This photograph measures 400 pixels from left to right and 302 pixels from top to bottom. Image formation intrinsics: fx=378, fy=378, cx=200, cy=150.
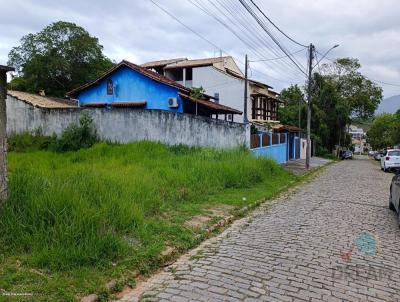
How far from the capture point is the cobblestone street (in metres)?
4.62

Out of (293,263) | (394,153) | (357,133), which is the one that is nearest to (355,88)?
(394,153)

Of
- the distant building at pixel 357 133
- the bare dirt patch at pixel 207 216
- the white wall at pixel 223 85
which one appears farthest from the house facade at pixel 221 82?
the distant building at pixel 357 133

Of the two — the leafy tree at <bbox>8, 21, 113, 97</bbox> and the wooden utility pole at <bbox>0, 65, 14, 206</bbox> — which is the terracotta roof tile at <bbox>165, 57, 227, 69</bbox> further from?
the wooden utility pole at <bbox>0, 65, 14, 206</bbox>

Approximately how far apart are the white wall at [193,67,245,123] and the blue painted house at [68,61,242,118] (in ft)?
32.3

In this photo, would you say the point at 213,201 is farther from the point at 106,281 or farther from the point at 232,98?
the point at 232,98

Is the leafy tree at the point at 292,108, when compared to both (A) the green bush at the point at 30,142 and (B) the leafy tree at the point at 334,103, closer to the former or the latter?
(B) the leafy tree at the point at 334,103

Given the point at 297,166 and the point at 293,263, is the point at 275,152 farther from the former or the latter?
the point at 293,263

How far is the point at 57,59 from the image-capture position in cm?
4594

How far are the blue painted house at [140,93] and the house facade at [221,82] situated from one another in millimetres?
10030

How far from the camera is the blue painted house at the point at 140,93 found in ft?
80.4

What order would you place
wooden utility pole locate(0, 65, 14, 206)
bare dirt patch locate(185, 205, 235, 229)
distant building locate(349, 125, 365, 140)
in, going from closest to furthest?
wooden utility pole locate(0, 65, 14, 206) → bare dirt patch locate(185, 205, 235, 229) → distant building locate(349, 125, 365, 140)

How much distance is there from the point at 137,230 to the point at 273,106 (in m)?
39.9

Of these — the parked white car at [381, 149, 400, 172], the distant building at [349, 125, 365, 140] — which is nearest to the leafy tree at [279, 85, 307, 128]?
the parked white car at [381, 149, 400, 172]

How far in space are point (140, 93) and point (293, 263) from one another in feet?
70.4
